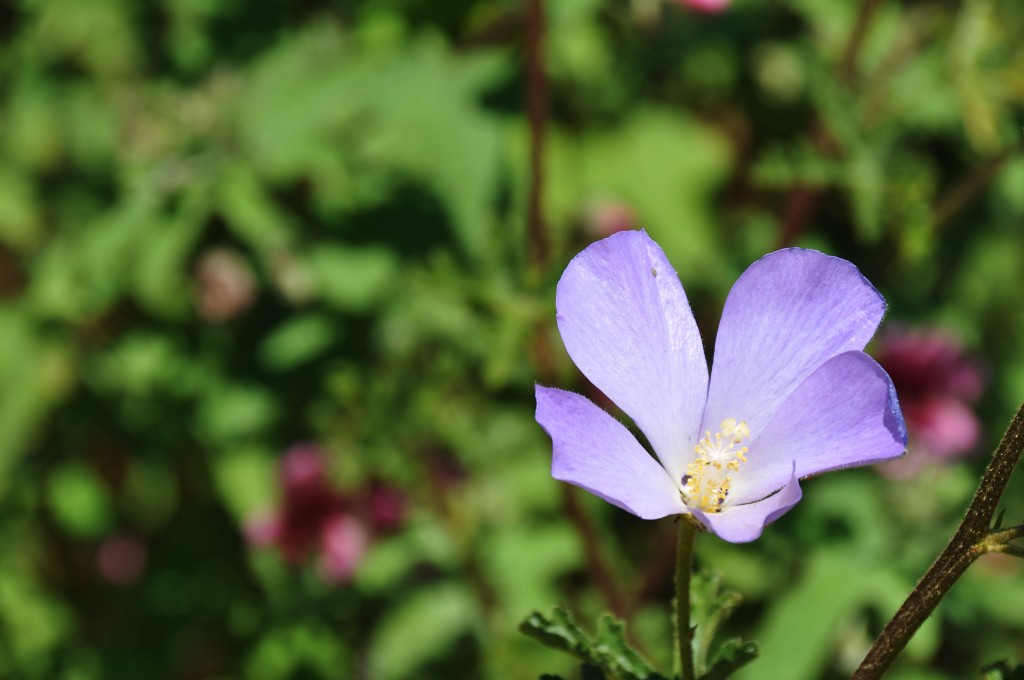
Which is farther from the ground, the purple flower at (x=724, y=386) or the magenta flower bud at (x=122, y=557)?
the purple flower at (x=724, y=386)

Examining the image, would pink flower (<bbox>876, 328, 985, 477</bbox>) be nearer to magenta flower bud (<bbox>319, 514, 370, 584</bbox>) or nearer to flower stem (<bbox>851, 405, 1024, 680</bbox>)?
magenta flower bud (<bbox>319, 514, 370, 584</bbox>)

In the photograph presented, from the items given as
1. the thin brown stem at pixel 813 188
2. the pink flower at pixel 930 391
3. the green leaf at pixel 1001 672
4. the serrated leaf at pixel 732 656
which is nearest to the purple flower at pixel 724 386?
the serrated leaf at pixel 732 656

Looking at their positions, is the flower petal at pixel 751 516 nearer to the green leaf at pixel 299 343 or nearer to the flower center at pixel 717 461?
the flower center at pixel 717 461

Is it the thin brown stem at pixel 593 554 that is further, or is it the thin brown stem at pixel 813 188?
the thin brown stem at pixel 813 188

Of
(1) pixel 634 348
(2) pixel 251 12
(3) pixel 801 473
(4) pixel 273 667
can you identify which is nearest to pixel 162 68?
(2) pixel 251 12

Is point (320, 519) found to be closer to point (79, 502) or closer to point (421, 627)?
point (421, 627)

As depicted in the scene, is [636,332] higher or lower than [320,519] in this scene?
higher

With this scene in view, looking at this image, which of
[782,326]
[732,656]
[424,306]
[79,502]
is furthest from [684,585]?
[79,502]
